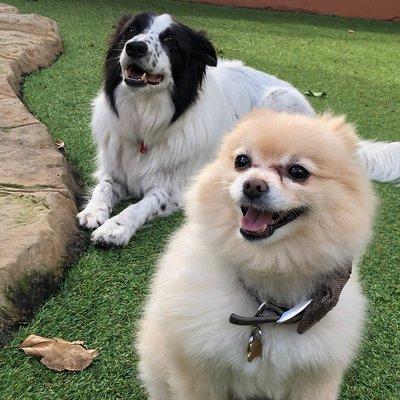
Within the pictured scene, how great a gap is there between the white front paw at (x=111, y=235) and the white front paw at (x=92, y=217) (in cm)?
8

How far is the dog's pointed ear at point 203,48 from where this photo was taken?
328 cm

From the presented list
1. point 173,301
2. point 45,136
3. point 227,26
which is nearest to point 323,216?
point 173,301

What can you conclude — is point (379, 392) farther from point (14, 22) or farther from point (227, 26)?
point (227, 26)

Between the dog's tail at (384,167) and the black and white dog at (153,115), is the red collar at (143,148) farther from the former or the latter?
the dog's tail at (384,167)

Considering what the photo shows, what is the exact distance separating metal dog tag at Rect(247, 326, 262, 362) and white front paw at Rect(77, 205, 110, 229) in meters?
1.50

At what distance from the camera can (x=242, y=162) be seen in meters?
1.49

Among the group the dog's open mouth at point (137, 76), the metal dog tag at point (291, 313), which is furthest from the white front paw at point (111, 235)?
the metal dog tag at point (291, 313)

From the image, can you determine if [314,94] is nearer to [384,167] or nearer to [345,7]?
[384,167]

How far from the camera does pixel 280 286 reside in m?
1.49

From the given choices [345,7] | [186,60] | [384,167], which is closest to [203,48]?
[186,60]

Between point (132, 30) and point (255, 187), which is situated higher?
point (255, 187)

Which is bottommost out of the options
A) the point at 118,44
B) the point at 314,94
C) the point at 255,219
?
the point at 314,94

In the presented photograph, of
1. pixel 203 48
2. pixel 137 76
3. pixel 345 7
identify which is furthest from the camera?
pixel 345 7

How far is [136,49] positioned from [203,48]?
505 mm
